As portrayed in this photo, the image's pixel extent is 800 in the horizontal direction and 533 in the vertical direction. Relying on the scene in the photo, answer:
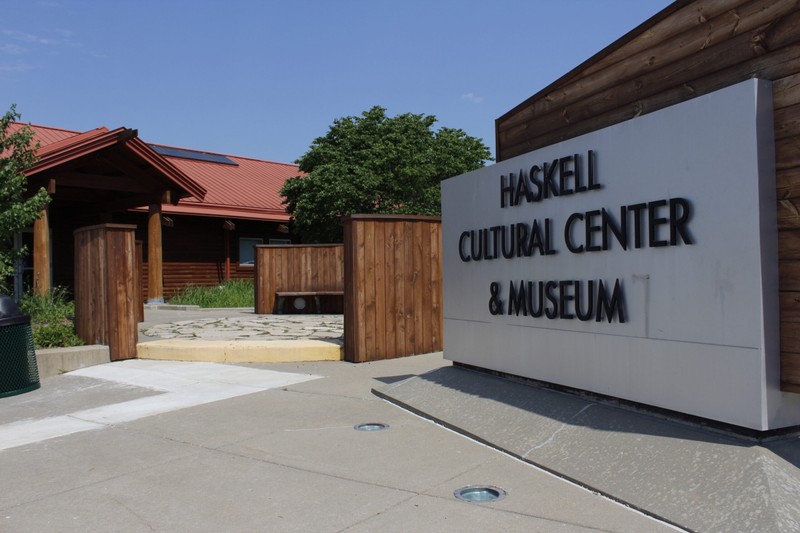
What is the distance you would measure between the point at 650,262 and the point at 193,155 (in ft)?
85.3

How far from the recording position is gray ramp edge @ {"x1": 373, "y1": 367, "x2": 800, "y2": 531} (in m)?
3.54

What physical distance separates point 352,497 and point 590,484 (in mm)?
1507

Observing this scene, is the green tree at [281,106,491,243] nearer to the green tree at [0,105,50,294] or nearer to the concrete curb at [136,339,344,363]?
the green tree at [0,105,50,294]

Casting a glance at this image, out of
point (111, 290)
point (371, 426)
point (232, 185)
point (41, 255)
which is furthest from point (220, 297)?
point (371, 426)

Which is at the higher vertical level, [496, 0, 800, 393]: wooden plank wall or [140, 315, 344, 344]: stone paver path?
[496, 0, 800, 393]: wooden plank wall

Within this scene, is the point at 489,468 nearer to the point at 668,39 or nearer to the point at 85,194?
the point at 668,39

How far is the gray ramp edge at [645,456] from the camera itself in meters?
3.54

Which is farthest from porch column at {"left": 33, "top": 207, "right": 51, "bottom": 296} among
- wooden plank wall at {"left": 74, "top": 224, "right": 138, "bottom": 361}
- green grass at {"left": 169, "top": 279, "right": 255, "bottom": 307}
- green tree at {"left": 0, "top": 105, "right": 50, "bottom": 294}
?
wooden plank wall at {"left": 74, "top": 224, "right": 138, "bottom": 361}

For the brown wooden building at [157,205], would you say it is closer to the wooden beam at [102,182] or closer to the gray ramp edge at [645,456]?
the wooden beam at [102,182]

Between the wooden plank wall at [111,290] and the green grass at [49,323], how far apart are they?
11.7 inches

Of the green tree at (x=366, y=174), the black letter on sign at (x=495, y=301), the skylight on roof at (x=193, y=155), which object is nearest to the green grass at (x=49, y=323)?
the black letter on sign at (x=495, y=301)

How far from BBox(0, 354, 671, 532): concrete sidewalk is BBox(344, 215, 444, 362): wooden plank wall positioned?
165 cm

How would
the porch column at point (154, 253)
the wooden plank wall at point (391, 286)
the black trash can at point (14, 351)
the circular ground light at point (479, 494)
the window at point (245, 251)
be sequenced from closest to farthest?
the circular ground light at point (479, 494)
the black trash can at point (14, 351)
the wooden plank wall at point (391, 286)
the porch column at point (154, 253)
the window at point (245, 251)

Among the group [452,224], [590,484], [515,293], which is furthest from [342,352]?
[590,484]
